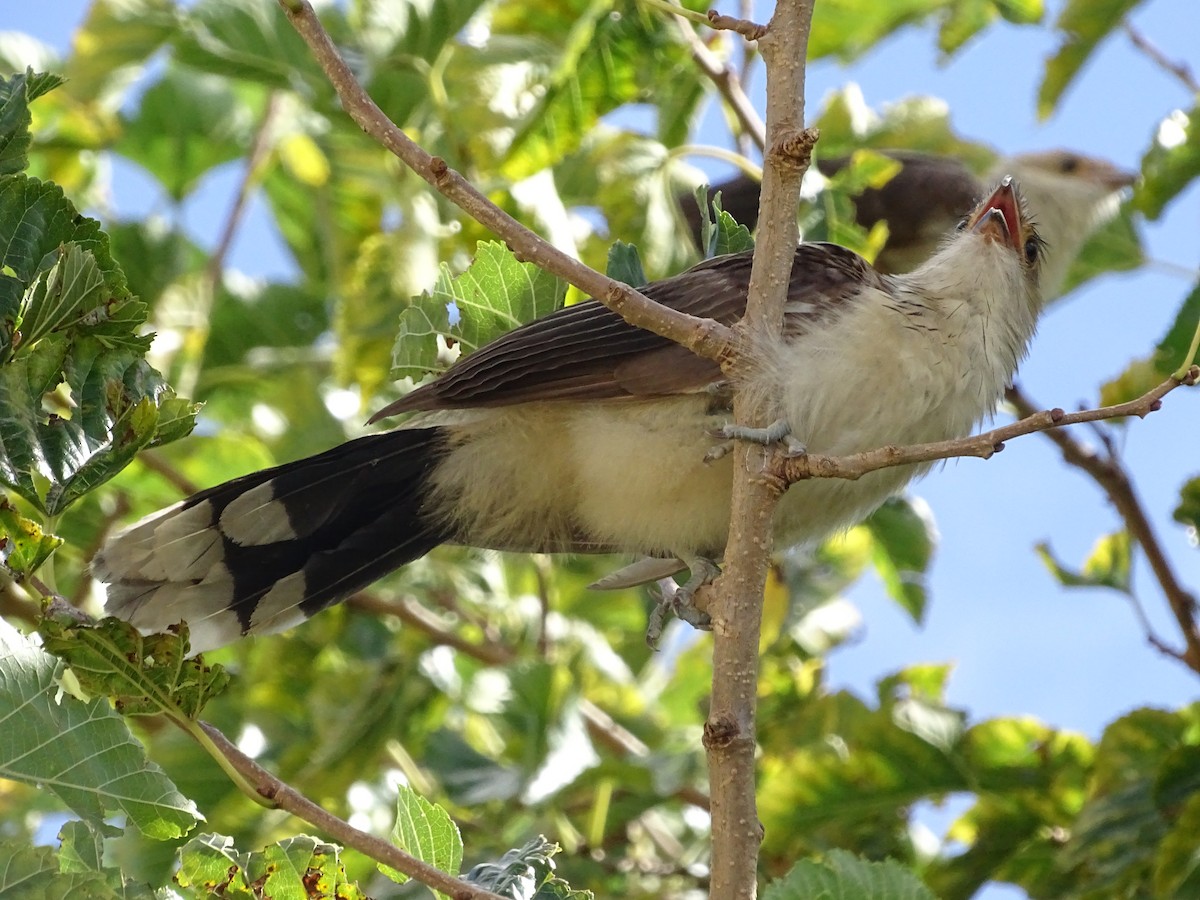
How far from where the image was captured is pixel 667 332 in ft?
7.63

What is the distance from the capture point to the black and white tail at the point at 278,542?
291 centimetres

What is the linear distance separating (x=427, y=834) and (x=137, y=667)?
1.77 ft

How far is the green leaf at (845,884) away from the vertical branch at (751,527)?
7.7 inches

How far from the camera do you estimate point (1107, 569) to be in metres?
4.18

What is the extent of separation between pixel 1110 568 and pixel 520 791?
73.1 inches

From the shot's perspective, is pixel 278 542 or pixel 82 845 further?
pixel 278 542

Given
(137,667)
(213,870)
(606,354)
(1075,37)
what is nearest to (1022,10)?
(1075,37)

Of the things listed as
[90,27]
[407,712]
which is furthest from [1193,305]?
[90,27]

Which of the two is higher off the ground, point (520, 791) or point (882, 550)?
point (882, 550)

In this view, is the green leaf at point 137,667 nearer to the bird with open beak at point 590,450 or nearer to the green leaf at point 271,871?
the green leaf at point 271,871

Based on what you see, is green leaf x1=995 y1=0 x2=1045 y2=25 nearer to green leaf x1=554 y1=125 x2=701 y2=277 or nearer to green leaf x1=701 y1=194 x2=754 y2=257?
green leaf x1=554 y1=125 x2=701 y2=277

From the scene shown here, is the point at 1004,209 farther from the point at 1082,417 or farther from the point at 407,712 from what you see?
the point at 407,712

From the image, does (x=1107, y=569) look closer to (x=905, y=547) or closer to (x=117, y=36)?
(x=905, y=547)

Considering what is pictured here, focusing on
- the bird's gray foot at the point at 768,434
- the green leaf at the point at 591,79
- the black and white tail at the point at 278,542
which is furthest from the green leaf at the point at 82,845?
the green leaf at the point at 591,79
